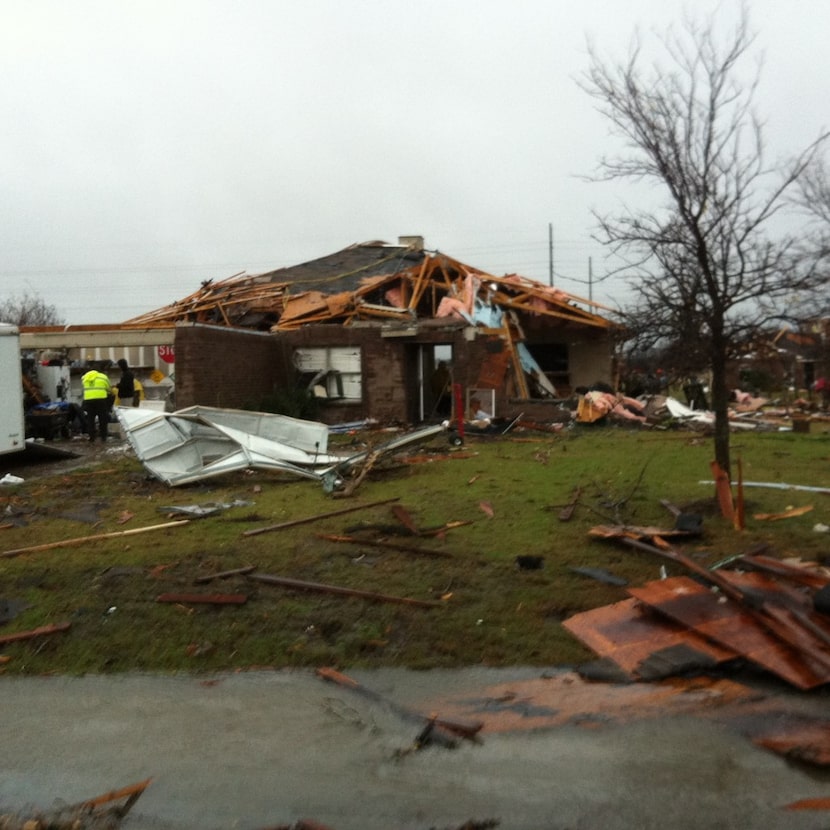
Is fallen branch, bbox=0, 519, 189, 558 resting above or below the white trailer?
below

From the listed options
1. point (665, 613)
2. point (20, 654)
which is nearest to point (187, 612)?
point (20, 654)

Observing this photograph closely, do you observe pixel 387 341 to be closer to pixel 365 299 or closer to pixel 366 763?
pixel 365 299

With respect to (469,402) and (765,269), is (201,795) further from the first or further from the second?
(469,402)

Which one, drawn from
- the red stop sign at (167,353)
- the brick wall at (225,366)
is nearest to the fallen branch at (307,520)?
the brick wall at (225,366)

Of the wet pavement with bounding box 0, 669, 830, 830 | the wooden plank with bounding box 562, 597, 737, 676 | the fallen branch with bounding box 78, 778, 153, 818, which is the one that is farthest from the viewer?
the wooden plank with bounding box 562, 597, 737, 676

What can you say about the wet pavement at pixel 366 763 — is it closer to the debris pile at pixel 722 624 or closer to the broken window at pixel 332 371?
the debris pile at pixel 722 624

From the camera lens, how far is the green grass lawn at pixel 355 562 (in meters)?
6.27

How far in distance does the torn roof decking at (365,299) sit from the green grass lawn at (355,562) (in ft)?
38.7

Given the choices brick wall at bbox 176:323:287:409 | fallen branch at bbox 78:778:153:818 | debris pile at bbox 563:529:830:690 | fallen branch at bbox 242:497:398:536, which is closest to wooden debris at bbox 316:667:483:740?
debris pile at bbox 563:529:830:690

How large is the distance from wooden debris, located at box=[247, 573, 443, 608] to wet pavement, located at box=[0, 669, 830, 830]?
1111mm

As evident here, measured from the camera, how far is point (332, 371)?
23.6 meters

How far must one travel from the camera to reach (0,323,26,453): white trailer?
15188 millimetres

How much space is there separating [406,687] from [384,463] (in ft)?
27.0

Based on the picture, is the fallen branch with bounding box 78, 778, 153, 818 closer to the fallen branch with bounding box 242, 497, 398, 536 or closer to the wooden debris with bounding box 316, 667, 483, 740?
the wooden debris with bounding box 316, 667, 483, 740
